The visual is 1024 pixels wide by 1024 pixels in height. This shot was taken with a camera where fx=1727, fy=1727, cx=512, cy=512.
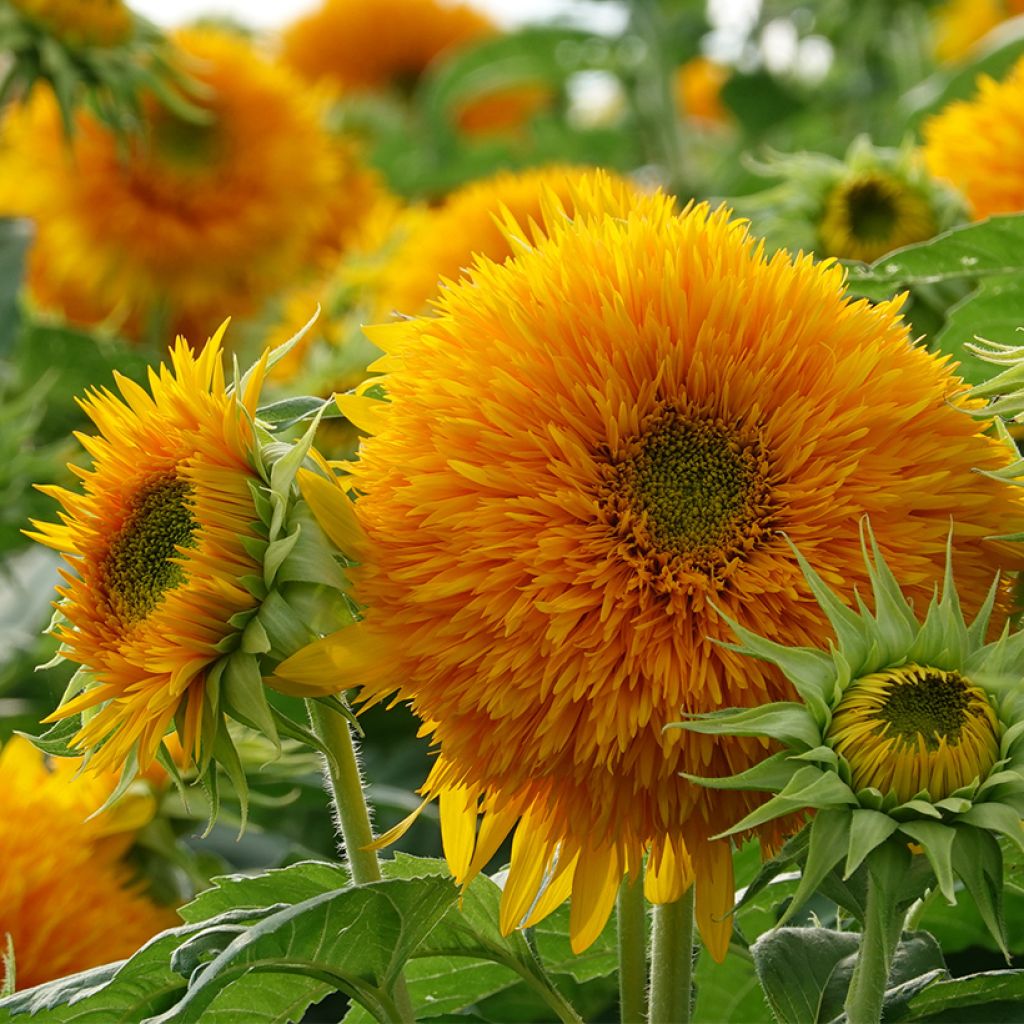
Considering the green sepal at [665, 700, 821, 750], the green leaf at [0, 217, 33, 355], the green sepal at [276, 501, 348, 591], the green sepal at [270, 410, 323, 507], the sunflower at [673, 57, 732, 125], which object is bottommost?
the green sepal at [665, 700, 821, 750]

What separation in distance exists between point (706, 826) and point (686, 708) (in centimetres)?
6

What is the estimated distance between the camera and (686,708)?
70cm

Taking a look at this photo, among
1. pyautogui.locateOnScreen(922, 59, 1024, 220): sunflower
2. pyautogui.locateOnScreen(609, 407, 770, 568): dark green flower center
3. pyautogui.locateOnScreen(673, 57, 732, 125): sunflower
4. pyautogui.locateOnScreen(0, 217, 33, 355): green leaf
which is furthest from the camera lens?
pyautogui.locateOnScreen(673, 57, 732, 125): sunflower

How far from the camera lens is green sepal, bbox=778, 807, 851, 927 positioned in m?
0.64

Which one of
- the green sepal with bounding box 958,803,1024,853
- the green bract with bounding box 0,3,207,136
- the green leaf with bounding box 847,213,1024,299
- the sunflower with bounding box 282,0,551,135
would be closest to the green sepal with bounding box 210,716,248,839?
the green sepal with bounding box 958,803,1024,853

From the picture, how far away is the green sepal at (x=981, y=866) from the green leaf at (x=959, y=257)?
1.30ft

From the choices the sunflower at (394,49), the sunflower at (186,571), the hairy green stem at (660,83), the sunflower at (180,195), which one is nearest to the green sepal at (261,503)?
the sunflower at (186,571)

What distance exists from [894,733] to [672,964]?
0.21 m

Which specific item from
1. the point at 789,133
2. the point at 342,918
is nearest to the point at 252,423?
the point at 342,918

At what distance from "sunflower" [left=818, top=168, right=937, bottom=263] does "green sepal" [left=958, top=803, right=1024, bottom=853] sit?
715 mm

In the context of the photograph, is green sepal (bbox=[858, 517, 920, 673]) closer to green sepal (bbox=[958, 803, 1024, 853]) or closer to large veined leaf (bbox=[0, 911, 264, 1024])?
green sepal (bbox=[958, 803, 1024, 853])

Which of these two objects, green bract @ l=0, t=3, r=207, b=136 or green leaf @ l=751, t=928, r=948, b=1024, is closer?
green leaf @ l=751, t=928, r=948, b=1024

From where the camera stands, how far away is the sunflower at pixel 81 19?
1.75m

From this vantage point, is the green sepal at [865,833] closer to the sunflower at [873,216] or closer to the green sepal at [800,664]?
the green sepal at [800,664]
